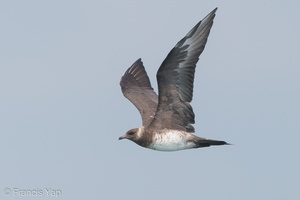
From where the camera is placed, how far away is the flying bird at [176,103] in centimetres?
1834

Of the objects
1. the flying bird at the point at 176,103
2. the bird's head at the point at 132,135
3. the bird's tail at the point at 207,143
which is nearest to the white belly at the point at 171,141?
the flying bird at the point at 176,103

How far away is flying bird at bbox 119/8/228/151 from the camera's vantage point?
1834cm

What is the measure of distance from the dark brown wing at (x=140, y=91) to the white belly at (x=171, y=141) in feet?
3.71

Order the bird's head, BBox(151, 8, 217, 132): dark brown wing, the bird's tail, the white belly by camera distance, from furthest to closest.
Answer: the bird's head < the white belly < the bird's tail < BBox(151, 8, 217, 132): dark brown wing

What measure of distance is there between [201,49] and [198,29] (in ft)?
1.60

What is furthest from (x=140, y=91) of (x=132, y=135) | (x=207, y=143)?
(x=207, y=143)

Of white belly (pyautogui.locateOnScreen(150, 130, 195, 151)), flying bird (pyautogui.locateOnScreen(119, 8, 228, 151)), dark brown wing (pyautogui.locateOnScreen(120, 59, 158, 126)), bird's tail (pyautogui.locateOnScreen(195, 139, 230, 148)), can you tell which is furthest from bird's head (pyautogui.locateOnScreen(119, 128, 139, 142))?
bird's tail (pyautogui.locateOnScreen(195, 139, 230, 148))

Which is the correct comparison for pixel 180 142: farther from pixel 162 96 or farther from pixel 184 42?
pixel 184 42

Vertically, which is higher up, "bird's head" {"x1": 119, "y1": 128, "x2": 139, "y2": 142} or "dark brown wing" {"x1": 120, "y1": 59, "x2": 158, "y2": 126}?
"dark brown wing" {"x1": 120, "y1": 59, "x2": 158, "y2": 126}

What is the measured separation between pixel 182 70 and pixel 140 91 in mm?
4499

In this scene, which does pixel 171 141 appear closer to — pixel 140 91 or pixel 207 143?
pixel 207 143

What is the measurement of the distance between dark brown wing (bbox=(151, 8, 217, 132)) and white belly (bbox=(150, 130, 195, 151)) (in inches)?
26.4

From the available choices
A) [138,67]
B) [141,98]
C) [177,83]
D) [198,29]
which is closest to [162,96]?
[177,83]

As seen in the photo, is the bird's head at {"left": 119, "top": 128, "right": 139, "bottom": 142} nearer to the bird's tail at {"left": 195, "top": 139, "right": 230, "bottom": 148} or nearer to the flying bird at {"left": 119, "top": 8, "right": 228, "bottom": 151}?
the flying bird at {"left": 119, "top": 8, "right": 228, "bottom": 151}
